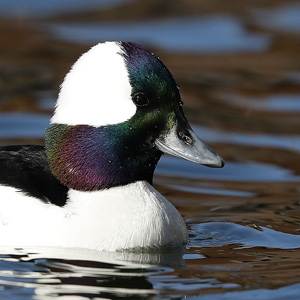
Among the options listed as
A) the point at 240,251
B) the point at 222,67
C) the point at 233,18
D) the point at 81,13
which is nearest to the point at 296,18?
the point at 233,18

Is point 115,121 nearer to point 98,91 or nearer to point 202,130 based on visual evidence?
point 98,91

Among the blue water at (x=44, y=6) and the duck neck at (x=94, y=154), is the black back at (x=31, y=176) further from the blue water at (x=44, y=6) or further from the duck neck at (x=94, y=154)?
the blue water at (x=44, y=6)

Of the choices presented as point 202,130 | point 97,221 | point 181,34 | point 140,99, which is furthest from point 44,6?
point 97,221

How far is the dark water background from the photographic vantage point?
249 inches

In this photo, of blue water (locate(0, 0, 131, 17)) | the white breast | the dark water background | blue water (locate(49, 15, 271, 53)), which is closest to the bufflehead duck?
the white breast

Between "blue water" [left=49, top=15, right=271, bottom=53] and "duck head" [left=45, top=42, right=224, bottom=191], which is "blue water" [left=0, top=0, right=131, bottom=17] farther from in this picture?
"duck head" [left=45, top=42, right=224, bottom=191]

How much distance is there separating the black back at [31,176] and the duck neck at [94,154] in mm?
84

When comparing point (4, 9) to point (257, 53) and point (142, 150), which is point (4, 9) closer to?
point (257, 53)

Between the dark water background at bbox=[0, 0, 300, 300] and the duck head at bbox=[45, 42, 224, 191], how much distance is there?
0.62 m

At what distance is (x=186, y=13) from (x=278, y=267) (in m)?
9.55

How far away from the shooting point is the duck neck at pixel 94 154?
22.3 feet

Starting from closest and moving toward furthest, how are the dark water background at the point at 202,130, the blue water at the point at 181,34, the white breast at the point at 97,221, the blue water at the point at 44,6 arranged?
1. the dark water background at the point at 202,130
2. the white breast at the point at 97,221
3. the blue water at the point at 181,34
4. the blue water at the point at 44,6

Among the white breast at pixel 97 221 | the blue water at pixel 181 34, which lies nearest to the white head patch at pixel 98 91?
the white breast at pixel 97 221

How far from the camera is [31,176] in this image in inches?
270
